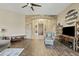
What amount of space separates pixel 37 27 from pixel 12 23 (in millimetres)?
1377

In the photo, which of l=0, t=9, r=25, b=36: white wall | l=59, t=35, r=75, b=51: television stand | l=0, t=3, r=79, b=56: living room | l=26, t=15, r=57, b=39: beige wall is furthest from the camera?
l=0, t=9, r=25, b=36: white wall

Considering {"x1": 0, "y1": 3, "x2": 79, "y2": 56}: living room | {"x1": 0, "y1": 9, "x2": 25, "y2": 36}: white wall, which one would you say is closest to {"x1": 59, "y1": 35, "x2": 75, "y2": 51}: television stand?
{"x1": 0, "y1": 3, "x2": 79, "y2": 56}: living room

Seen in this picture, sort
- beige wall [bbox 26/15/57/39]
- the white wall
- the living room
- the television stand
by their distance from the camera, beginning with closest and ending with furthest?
the television stand
the living room
beige wall [bbox 26/15/57/39]
the white wall

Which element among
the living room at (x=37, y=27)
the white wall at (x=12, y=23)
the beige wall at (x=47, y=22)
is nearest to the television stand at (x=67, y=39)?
the living room at (x=37, y=27)

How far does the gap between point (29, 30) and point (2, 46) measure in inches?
56.8

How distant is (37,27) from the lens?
5277 mm

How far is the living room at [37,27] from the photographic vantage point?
496 cm

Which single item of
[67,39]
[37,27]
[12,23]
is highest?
[12,23]

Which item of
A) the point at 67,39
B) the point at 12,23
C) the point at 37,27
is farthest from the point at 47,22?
the point at 12,23

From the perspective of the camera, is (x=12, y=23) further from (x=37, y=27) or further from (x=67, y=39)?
(x=67, y=39)

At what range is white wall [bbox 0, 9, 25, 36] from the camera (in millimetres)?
5504

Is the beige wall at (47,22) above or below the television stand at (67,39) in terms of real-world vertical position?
Answer: above

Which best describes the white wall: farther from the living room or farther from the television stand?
the television stand

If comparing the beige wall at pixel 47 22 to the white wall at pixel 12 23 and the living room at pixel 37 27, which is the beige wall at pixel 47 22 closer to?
the living room at pixel 37 27
